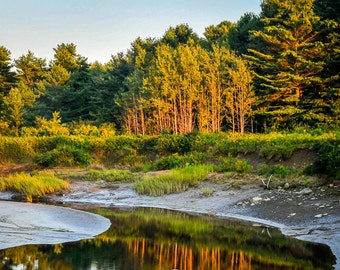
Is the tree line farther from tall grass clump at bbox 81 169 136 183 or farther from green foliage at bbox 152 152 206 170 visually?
tall grass clump at bbox 81 169 136 183

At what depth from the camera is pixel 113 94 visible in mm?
56438

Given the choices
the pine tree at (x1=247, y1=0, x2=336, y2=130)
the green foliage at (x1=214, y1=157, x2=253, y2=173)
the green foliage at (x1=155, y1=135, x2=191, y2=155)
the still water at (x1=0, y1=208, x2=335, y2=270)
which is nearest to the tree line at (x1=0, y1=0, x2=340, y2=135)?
the pine tree at (x1=247, y1=0, x2=336, y2=130)

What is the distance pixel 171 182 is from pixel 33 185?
6.77m

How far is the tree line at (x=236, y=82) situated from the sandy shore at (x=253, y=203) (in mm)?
14449

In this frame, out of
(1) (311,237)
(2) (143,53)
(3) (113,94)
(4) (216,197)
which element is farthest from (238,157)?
(3) (113,94)

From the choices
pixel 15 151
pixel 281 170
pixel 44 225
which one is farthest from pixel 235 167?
pixel 15 151

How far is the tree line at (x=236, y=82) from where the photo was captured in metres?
34.1

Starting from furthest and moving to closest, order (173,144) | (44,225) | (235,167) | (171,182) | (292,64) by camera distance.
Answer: (292,64) → (173,144) → (235,167) → (171,182) → (44,225)

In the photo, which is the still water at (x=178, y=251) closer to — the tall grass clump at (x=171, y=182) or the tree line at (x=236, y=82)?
the tall grass clump at (x=171, y=182)

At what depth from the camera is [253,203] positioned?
17.4 metres

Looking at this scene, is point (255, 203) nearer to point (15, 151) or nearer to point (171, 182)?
point (171, 182)

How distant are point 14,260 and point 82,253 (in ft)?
5.01

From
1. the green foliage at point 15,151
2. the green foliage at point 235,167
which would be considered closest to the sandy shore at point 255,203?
the green foliage at point 235,167

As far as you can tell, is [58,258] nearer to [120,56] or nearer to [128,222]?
[128,222]
